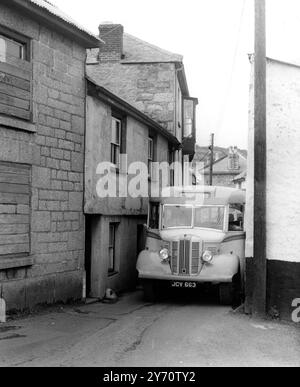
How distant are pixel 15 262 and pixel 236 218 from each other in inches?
222

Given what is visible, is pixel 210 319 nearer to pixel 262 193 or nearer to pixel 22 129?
pixel 262 193

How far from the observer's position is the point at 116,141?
556 inches

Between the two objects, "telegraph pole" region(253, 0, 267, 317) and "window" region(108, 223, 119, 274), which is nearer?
"telegraph pole" region(253, 0, 267, 317)

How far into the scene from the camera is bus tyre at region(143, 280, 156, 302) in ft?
39.0

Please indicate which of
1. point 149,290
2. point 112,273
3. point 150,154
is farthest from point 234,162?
point 149,290

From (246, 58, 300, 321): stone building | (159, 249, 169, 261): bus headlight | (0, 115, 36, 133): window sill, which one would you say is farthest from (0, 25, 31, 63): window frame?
(159, 249, 169, 261): bus headlight

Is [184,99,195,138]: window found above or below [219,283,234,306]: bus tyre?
above

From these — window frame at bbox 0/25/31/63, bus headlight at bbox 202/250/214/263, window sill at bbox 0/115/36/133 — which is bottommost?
bus headlight at bbox 202/250/214/263

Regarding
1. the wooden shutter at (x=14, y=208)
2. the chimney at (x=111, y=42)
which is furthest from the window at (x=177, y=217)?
the chimney at (x=111, y=42)

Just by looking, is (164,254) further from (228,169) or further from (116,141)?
(228,169)

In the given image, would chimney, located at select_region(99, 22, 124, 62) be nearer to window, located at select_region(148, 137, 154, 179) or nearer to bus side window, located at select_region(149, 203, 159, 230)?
window, located at select_region(148, 137, 154, 179)

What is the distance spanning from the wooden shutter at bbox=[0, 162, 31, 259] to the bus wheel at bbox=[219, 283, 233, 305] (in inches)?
168

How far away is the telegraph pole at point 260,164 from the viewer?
374 inches
